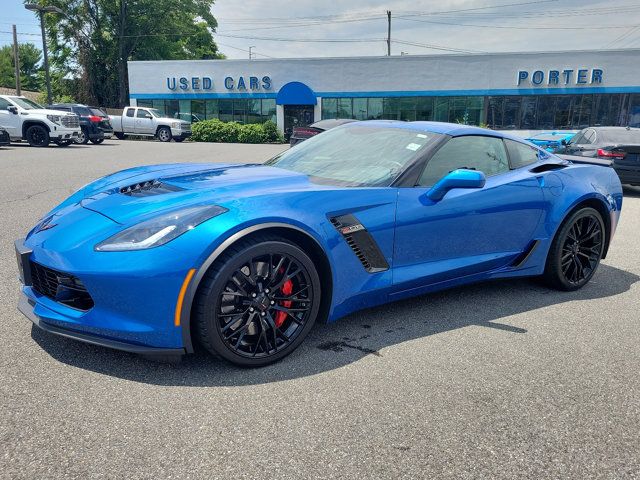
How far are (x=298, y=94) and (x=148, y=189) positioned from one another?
1234 inches

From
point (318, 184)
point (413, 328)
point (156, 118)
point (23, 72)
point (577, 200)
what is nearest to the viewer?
point (318, 184)

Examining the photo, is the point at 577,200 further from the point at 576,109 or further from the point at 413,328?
the point at 576,109

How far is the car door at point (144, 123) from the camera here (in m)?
28.6

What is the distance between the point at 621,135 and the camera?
36.8 ft

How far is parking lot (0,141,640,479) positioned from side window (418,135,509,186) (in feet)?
3.45

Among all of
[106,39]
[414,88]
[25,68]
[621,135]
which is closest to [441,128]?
[621,135]

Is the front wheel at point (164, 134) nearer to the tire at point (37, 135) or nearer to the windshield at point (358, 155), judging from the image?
the tire at point (37, 135)

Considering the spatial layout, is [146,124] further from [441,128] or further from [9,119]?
[441,128]

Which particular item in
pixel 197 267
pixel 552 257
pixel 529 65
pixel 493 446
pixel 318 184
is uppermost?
pixel 529 65

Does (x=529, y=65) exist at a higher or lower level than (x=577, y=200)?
higher

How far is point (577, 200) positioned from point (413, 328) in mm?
1967

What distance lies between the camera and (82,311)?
8.61 feet

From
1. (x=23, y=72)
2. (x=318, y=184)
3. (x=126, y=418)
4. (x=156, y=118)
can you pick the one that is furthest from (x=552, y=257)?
(x=23, y=72)

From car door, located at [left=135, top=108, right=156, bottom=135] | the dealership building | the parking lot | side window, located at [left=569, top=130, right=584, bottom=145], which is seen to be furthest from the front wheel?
the parking lot
